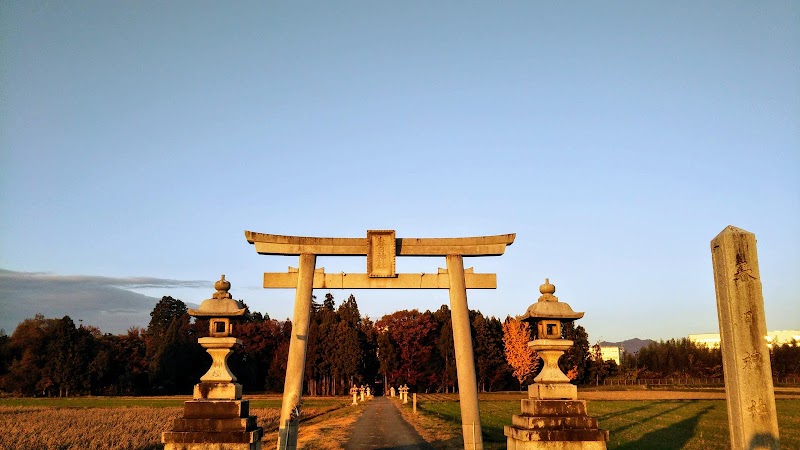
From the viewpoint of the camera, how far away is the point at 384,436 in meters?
22.0

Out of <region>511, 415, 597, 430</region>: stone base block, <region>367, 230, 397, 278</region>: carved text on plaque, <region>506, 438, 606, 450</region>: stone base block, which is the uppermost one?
<region>367, 230, 397, 278</region>: carved text on plaque

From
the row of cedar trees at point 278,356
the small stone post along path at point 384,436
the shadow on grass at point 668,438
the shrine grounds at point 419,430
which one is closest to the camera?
the small stone post along path at point 384,436

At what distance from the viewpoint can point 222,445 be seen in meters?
10.8

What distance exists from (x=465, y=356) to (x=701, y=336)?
14689cm

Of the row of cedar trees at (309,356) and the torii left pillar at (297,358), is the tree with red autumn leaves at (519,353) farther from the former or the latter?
the torii left pillar at (297,358)

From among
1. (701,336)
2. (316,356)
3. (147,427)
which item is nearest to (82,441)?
(147,427)

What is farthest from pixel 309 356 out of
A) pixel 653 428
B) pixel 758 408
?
pixel 758 408

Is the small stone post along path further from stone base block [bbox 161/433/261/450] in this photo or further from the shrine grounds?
stone base block [bbox 161/433/261/450]

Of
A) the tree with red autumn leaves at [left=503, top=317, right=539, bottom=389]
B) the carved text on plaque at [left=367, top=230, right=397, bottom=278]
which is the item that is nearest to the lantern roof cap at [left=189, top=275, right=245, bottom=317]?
the carved text on plaque at [left=367, top=230, right=397, bottom=278]

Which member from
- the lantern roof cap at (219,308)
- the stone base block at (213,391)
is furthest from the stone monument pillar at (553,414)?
the lantern roof cap at (219,308)

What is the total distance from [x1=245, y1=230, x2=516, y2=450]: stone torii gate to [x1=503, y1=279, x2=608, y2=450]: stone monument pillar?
10.6ft

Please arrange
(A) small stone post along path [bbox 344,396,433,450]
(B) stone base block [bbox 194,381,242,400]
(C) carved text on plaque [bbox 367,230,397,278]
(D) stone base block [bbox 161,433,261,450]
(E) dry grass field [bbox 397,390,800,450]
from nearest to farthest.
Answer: (D) stone base block [bbox 161,433,261,450], (B) stone base block [bbox 194,381,242,400], (C) carved text on plaque [bbox 367,230,397,278], (A) small stone post along path [bbox 344,396,433,450], (E) dry grass field [bbox 397,390,800,450]

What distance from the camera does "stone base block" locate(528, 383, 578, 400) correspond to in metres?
11.2

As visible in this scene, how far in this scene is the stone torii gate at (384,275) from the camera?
576 inches
